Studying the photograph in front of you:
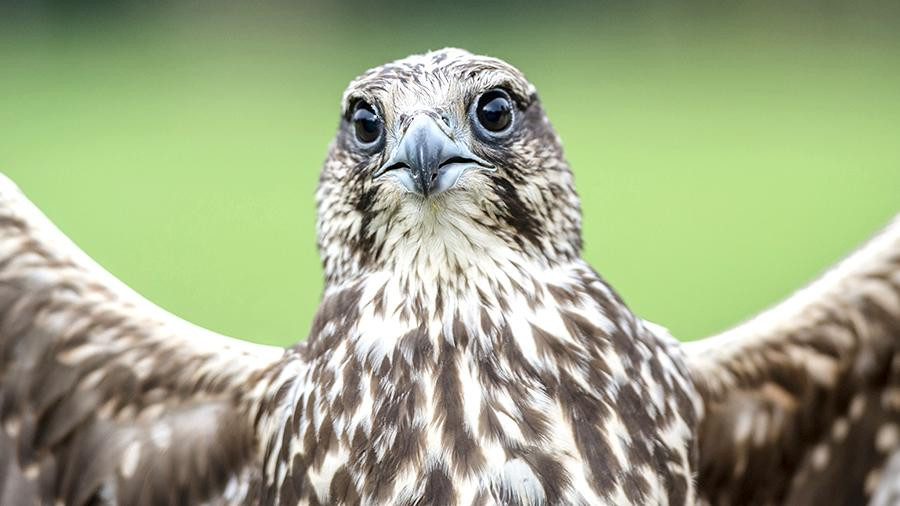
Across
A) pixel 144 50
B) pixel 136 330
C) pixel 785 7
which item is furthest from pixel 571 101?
pixel 136 330

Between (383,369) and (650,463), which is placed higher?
(383,369)

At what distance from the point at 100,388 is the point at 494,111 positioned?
1.21 metres

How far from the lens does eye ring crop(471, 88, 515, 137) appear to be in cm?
319

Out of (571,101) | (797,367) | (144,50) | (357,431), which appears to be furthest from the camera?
(144,50)

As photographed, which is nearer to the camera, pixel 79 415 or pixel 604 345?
pixel 604 345

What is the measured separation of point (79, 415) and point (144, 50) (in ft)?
62.4

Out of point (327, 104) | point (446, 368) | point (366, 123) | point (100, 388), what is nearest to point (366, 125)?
point (366, 123)

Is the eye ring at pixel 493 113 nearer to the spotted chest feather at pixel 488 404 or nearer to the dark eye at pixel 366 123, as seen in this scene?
the dark eye at pixel 366 123

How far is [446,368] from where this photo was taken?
10.2 ft

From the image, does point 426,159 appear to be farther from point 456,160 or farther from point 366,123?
point 366,123

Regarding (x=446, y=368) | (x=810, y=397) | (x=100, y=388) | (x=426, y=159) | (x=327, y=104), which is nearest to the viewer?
(x=426, y=159)

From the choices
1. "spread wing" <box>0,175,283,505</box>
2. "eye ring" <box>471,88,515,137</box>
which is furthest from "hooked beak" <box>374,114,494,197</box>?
"spread wing" <box>0,175,283,505</box>

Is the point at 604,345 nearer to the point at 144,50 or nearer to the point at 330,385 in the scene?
the point at 330,385

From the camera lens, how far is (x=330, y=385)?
10.4 feet
